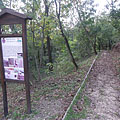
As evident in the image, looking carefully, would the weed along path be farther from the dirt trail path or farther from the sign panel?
the sign panel

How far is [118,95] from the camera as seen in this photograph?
6.20 m

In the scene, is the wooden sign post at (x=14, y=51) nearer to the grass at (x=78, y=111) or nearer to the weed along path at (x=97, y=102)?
the grass at (x=78, y=111)

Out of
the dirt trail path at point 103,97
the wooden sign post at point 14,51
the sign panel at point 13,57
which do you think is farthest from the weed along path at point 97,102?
the sign panel at point 13,57

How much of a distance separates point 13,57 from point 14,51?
17 centimetres

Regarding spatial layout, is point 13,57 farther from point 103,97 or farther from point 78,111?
point 103,97

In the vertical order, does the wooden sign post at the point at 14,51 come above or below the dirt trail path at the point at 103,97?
above

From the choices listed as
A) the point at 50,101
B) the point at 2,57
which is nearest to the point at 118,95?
the point at 50,101

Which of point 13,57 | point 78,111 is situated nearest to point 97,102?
point 78,111

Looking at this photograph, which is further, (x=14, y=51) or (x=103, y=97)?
(x=103, y=97)

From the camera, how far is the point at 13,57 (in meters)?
4.49

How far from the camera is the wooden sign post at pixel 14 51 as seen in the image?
4.28 m

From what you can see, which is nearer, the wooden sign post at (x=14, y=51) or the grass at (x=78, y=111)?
the wooden sign post at (x=14, y=51)

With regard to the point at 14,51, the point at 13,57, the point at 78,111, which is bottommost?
the point at 78,111

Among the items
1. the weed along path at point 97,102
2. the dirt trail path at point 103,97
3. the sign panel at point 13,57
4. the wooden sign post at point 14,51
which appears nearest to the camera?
the wooden sign post at point 14,51
